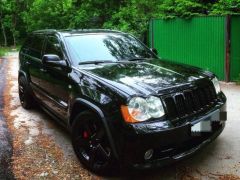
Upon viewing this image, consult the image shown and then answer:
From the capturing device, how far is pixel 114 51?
555 centimetres

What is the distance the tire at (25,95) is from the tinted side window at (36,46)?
0.74 meters

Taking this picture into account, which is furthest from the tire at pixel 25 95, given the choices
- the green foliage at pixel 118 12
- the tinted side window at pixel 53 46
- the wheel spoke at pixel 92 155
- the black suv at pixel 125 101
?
the green foliage at pixel 118 12

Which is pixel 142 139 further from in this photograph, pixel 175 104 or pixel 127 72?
pixel 127 72

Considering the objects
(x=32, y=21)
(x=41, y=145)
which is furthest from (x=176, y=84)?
(x=32, y=21)

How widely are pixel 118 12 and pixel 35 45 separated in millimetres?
10433

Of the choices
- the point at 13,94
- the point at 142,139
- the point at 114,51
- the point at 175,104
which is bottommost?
the point at 13,94

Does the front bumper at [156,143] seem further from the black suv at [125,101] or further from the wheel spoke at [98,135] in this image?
the wheel spoke at [98,135]

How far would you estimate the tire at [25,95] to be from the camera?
24.6 ft

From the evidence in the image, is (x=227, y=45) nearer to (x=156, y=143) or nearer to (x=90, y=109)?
(x=90, y=109)

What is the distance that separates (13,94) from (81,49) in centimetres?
521

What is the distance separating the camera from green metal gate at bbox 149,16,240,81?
1003 cm

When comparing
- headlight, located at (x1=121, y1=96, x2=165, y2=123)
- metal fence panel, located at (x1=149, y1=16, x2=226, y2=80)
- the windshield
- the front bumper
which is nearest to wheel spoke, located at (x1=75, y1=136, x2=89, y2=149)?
the front bumper

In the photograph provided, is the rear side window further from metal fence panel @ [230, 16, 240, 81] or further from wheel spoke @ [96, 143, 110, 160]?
metal fence panel @ [230, 16, 240, 81]

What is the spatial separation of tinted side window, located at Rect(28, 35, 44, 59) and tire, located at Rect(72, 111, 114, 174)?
2380 mm
